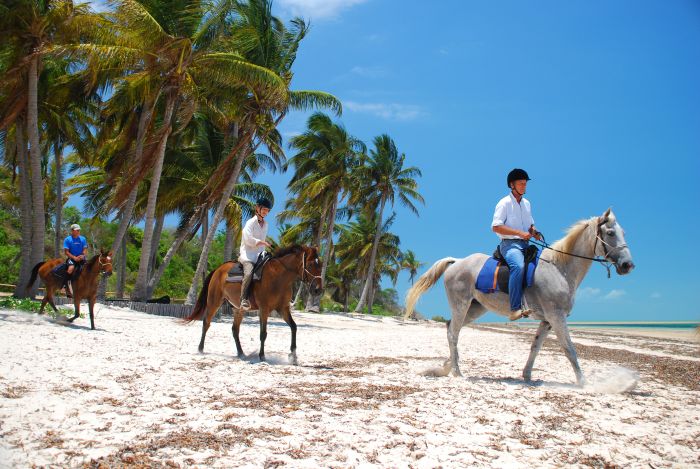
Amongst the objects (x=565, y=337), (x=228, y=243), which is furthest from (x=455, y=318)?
(x=228, y=243)

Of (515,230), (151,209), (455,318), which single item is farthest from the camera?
(151,209)

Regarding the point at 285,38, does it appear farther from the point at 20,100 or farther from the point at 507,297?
the point at 507,297

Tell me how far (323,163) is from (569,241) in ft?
98.9

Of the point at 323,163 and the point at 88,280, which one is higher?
the point at 323,163

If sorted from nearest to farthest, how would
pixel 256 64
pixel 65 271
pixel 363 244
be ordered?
pixel 65 271 < pixel 256 64 < pixel 363 244

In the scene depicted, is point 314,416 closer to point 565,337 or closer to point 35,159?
point 565,337

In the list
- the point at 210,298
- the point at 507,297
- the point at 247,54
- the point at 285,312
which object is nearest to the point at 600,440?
the point at 507,297

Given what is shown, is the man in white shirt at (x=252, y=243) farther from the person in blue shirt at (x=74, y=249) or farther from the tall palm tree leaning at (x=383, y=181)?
the tall palm tree leaning at (x=383, y=181)

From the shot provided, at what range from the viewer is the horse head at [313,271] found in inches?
341

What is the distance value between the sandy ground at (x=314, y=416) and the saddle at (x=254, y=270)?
1569 mm

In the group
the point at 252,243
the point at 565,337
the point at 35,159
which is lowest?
the point at 565,337

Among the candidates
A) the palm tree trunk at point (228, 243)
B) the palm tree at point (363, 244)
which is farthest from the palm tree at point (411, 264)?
the palm tree trunk at point (228, 243)

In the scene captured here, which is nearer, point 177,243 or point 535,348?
point 535,348

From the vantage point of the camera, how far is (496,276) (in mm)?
7195
